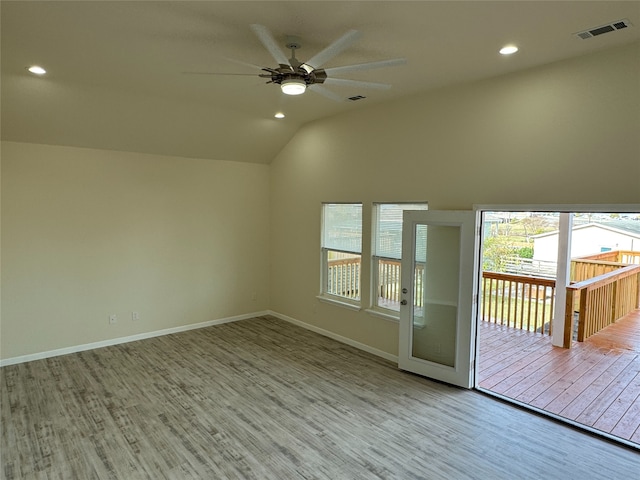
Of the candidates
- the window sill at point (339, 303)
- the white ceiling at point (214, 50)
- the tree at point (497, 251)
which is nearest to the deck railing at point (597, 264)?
the tree at point (497, 251)

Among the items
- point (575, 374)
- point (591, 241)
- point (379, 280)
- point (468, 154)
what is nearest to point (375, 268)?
point (379, 280)

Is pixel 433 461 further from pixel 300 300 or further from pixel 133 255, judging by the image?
pixel 133 255

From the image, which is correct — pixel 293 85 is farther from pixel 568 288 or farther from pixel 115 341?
pixel 568 288

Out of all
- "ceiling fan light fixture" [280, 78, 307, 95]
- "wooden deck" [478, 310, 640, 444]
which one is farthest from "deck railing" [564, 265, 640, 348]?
"ceiling fan light fixture" [280, 78, 307, 95]

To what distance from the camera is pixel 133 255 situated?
5.61 meters

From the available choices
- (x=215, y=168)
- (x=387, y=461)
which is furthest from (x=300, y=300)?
(x=387, y=461)

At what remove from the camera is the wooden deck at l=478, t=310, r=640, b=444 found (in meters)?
3.59

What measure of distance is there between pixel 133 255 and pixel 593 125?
578cm

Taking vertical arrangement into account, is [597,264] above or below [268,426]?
above

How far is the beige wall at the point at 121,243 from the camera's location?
477 cm

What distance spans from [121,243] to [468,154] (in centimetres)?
482

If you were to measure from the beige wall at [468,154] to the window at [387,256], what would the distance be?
0.14 metres

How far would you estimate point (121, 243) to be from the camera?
5.48 metres

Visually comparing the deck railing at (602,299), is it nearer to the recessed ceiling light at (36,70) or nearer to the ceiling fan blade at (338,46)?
the ceiling fan blade at (338,46)
